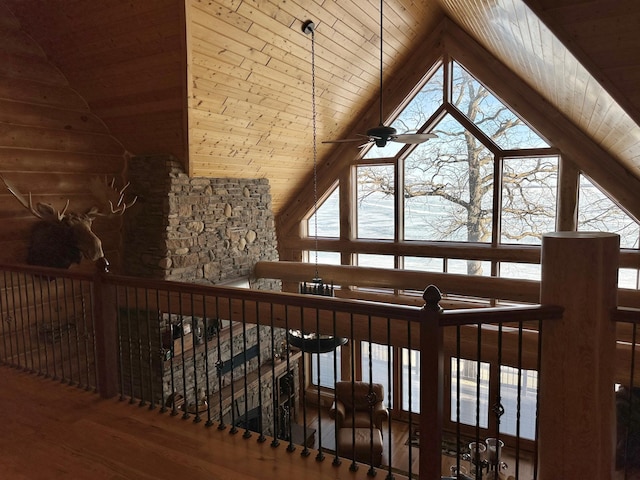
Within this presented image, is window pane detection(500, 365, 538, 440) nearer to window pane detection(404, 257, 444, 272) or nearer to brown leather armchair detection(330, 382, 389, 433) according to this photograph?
window pane detection(404, 257, 444, 272)

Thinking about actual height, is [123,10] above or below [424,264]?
above

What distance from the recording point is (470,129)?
7.76 m

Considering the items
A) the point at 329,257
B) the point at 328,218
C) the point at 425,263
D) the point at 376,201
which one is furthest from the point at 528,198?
the point at 329,257

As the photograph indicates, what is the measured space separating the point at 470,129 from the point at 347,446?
566 cm

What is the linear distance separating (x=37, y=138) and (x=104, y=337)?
9.74 feet

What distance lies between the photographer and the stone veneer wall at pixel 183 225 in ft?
19.9

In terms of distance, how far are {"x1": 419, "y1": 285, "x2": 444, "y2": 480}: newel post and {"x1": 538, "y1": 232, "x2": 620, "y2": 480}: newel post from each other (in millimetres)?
585

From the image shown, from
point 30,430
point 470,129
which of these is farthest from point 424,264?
point 30,430

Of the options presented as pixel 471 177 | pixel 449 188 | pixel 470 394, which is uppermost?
pixel 471 177

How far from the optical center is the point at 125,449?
9.55 feet

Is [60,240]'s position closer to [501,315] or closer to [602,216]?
[501,315]

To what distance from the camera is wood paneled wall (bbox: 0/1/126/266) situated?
4914 mm

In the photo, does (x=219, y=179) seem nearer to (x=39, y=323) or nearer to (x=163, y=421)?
(x=39, y=323)

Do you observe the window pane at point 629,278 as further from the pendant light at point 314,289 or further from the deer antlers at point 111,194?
the deer antlers at point 111,194
